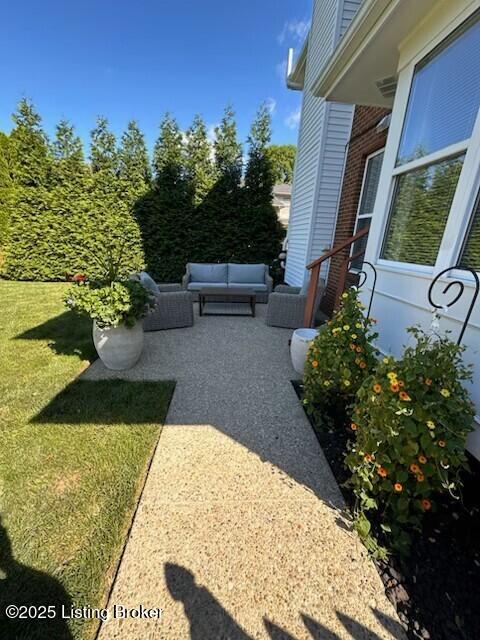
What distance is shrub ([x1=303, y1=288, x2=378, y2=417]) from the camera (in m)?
2.21

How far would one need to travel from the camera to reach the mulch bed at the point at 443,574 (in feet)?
3.83

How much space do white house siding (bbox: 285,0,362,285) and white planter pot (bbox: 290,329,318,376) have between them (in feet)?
9.37

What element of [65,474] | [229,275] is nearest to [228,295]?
[229,275]

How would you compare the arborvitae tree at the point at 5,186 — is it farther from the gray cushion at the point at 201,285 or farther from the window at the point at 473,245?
the window at the point at 473,245

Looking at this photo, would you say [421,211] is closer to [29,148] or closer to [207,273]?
[207,273]

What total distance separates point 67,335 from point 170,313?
156cm

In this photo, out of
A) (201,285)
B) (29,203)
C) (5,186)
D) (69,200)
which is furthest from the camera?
(5,186)

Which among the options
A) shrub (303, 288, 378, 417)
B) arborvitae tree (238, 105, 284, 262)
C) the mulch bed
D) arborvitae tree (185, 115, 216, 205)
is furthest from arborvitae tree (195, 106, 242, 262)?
the mulch bed

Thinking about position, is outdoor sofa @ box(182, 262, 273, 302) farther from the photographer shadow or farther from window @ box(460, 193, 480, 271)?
the photographer shadow

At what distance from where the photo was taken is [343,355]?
222cm

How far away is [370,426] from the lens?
153 cm

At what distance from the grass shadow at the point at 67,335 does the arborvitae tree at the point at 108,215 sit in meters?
3.13

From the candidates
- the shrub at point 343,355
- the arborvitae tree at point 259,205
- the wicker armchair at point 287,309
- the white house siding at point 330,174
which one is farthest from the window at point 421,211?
the arborvitae tree at point 259,205

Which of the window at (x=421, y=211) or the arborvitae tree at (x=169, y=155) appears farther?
the arborvitae tree at (x=169, y=155)
